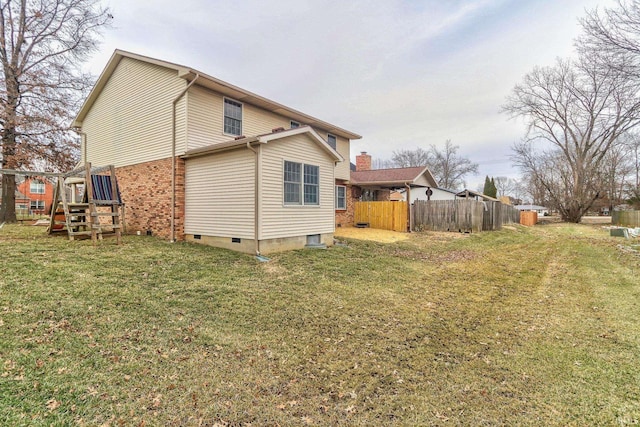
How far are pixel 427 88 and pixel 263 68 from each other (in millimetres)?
9920

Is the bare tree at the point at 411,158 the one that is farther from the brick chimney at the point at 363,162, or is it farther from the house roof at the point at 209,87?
the house roof at the point at 209,87

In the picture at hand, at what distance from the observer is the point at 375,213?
60.9 ft

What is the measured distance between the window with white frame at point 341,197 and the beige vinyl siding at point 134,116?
31.9 ft

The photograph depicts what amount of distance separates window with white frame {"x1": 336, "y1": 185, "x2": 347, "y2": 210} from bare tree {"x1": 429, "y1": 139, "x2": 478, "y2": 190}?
120ft

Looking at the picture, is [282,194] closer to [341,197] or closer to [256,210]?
[256,210]

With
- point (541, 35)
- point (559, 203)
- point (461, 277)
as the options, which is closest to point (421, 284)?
point (461, 277)

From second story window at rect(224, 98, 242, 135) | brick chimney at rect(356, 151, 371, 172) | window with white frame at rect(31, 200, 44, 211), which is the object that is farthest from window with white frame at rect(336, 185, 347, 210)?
window with white frame at rect(31, 200, 44, 211)

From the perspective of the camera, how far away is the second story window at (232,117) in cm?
1147

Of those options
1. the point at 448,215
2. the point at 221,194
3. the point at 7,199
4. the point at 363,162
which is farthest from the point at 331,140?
the point at 7,199

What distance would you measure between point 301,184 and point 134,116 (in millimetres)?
7712

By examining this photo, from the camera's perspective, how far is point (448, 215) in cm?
1805

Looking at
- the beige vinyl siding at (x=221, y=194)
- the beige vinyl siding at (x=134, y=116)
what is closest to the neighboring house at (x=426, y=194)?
Result: the beige vinyl siding at (x=221, y=194)

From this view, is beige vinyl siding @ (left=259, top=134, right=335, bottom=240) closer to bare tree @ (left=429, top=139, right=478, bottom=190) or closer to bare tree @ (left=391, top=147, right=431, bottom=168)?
bare tree @ (left=391, top=147, right=431, bottom=168)

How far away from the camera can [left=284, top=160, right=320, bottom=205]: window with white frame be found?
9.75 meters
